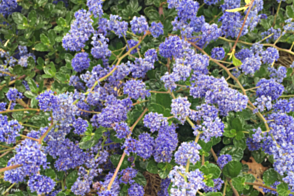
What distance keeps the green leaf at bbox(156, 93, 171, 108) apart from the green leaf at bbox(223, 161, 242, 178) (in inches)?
32.3

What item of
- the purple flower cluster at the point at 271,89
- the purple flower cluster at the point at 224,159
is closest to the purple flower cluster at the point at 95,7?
the purple flower cluster at the point at 271,89

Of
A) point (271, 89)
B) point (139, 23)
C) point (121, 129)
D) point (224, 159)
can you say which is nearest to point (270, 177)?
point (224, 159)

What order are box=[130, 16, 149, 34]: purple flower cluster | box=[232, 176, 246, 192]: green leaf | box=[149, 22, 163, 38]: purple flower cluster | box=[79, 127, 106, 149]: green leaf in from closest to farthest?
box=[232, 176, 246, 192]: green leaf < box=[79, 127, 106, 149]: green leaf < box=[130, 16, 149, 34]: purple flower cluster < box=[149, 22, 163, 38]: purple flower cluster

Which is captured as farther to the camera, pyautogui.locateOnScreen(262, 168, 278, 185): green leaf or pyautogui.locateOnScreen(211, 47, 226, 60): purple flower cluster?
pyautogui.locateOnScreen(211, 47, 226, 60): purple flower cluster

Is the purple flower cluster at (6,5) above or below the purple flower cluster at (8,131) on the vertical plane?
above

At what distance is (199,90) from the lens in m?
2.22

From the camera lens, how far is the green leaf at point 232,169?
225 cm

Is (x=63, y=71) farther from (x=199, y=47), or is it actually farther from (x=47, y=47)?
(x=199, y=47)

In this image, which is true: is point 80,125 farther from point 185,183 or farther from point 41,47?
point 41,47

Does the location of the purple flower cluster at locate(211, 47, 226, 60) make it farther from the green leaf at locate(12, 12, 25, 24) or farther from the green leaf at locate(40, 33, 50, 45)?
the green leaf at locate(12, 12, 25, 24)

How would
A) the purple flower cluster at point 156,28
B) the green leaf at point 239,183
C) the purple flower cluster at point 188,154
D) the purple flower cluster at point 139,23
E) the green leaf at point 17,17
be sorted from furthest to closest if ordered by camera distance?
the green leaf at point 17,17
the purple flower cluster at point 156,28
the purple flower cluster at point 139,23
the green leaf at point 239,183
the purple flower cluster at point 188,154

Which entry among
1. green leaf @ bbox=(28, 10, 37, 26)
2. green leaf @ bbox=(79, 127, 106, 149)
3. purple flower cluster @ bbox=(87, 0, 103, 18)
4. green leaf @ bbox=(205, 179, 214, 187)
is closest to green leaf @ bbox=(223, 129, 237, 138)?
green leaf @ bbox=(205, 179, 214, 187)

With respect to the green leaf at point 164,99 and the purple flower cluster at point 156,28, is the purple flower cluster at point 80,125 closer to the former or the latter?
the green leaf at point 164,99

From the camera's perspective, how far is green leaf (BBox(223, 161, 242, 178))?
2248mm
